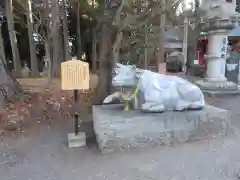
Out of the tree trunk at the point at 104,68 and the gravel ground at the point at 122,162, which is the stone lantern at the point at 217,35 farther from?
the gravel ground at the point at 122,162

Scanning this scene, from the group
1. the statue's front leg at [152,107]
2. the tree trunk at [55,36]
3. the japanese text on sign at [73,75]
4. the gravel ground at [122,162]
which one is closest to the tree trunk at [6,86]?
the gravel ground at [122,162]

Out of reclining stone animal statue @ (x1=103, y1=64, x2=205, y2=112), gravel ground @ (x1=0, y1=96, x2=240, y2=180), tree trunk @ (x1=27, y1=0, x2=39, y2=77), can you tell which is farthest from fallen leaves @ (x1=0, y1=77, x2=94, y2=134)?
tree trunk @ (x1=27, y1=0, x2=39, y2=77)

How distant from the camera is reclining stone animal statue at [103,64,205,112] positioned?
165 inches

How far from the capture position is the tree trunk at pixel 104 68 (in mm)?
6102

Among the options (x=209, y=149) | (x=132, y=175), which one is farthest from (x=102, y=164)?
(x=209, y=149)

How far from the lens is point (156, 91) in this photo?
4215 millimetres

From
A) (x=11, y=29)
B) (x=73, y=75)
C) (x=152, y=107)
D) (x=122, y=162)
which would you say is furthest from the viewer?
(x=11, y=29)

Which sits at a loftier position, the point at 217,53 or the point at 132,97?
the point at 217,53

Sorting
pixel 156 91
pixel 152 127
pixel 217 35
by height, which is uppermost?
pixel 217 35

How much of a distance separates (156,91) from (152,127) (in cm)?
57

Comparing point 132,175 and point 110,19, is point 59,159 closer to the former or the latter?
point 132,175

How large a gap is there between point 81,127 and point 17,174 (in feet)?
6.39

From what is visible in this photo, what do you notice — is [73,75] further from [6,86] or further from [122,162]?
[6,86]

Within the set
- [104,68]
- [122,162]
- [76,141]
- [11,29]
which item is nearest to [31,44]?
[11,29]
